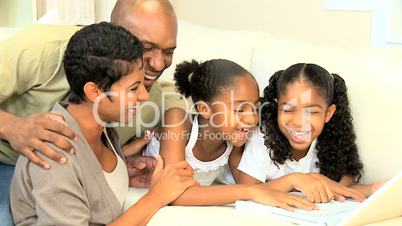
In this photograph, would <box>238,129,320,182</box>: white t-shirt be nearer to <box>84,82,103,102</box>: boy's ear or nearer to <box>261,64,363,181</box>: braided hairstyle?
<box>261,64,363,181</box>: braided hairstyle

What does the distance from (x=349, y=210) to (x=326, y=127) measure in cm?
38

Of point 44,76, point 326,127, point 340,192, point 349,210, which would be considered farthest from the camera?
point 326,127

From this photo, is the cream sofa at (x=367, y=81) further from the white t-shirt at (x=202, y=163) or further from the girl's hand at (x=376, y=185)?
the white t-shirt at (x=202, y=163)

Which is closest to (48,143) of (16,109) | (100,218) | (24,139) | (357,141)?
(24,139)

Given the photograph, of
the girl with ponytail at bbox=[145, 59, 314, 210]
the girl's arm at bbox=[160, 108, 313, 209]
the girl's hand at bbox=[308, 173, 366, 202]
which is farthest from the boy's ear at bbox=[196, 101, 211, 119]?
the girl's hand at bbox=[308, 173, 366, 202]

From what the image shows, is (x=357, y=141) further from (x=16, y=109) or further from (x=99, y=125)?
(x=16, y=109)

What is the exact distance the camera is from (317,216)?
1159 millimetres

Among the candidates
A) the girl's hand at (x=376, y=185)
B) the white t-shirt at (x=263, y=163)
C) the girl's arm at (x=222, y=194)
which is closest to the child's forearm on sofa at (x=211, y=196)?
the girl's arm at (x=222, y=194)

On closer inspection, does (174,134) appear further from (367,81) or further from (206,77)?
(367,81)

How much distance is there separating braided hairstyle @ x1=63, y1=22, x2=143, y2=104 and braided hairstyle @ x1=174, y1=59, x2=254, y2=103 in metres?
0.34

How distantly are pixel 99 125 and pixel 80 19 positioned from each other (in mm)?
1481

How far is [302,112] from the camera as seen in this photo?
1.47m

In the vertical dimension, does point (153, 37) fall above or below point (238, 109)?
above

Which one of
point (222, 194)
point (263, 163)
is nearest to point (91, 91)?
point (222, 194)
